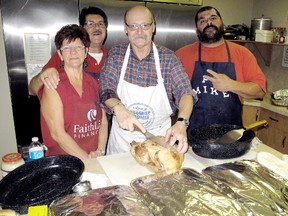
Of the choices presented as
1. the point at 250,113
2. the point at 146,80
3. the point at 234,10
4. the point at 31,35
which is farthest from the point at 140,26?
the point at 234,10

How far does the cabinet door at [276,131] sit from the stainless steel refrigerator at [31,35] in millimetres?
1799

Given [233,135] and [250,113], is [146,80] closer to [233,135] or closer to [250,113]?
[233,135]

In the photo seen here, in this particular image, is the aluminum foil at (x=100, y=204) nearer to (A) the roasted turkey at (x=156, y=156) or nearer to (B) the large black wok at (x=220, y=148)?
(A) the roasted turkey at (x=156, y=156)

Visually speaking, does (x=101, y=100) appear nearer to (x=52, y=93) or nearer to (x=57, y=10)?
(x=52, y=93)

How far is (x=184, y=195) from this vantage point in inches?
33.6

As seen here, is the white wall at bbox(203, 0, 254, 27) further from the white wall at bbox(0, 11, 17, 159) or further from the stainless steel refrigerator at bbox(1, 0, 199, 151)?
the white wall at bbox(0, 11, 17, 159)

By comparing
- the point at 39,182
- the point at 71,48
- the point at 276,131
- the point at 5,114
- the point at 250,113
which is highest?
the point at 71,48

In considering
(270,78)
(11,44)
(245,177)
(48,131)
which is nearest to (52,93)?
(48,131)

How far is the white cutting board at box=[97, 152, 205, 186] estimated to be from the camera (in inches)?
41.7

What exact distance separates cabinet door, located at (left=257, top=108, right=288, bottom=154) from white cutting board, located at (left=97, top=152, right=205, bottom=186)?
1876 millimetres

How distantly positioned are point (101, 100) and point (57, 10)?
123cm

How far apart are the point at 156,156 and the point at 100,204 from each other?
355 millimetres

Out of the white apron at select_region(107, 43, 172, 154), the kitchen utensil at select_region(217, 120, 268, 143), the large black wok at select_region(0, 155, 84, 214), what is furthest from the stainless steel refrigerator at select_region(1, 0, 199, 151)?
the kitchen utensil at select_region(217, 120, 268, 143)

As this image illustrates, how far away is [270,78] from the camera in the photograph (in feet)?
10.7
